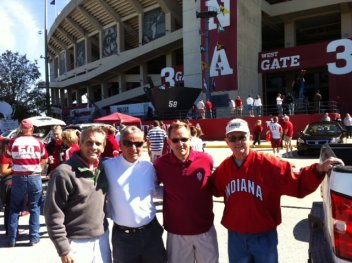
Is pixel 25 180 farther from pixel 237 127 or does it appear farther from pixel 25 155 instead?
pixel 237 127

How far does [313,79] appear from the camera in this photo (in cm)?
3897

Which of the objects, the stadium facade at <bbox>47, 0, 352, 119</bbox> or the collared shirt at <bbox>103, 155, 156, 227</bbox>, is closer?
the collared shirt at <bbox>103, 155, 156, 227</bbox>

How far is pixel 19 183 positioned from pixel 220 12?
92.0 feet

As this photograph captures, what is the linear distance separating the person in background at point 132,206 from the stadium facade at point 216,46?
25.6 meters

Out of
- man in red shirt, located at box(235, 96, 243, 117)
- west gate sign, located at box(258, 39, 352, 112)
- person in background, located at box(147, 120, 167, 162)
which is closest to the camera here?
person in background, located at box(147, 120, 167, 162)

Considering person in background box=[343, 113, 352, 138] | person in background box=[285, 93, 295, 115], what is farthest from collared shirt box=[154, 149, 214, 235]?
person in background box=[285, 93, 295, 115]

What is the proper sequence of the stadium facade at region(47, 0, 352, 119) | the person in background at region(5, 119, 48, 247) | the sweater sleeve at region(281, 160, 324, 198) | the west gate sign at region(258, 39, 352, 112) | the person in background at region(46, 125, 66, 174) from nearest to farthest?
the sweater sleeve at region(281, 160, 324, 198), the person in background at region(5, 119, 48, 247), the person in background at region(46, 125, 66, 174), the west gate sign at region(258, 39, 352, 112), the stadium facade at region(47, 0, 352, 119)

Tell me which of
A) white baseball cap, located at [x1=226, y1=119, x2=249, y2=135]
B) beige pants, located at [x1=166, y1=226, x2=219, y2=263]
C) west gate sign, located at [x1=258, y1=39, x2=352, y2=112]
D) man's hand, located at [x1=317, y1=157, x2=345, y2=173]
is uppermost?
west gate sign, located at [x1=258, y1=39, x2=352, y2=112]

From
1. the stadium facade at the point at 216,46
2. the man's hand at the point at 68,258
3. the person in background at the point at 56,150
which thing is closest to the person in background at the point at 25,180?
the person in background at the point at 56,150

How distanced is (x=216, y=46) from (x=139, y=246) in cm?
→ 2948

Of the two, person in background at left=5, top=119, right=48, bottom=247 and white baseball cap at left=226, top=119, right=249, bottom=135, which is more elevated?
white baseball cap at left=226, top=119, right=249, bottom=135

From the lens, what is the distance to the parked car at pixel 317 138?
15828 mm

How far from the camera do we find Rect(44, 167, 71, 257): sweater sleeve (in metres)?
2.83

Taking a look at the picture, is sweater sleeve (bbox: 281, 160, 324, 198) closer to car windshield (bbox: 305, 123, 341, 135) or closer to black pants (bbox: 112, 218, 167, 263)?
black pants (bbox: 112, 218, 167, 263)
